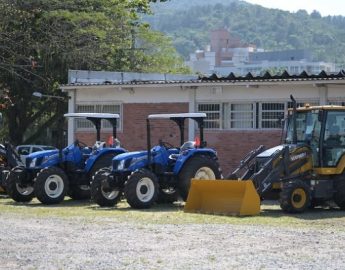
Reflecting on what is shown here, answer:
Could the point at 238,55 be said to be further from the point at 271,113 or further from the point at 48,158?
the point at 48,158

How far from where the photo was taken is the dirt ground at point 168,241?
9742mm

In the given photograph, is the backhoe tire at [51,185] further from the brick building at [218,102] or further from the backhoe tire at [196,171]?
the brick building at [218,102]

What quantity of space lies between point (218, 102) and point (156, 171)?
6674mm

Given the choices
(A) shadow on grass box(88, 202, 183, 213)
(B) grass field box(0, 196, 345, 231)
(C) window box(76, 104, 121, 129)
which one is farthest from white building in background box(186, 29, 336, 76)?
(B) grass field box(0, 196, 345, 231)

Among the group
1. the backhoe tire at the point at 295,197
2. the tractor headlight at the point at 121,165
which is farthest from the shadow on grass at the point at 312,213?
the tractor headlight at the point at 121,165

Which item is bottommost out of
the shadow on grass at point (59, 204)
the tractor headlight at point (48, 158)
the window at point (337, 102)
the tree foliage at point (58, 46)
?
the shadow on grass at point (59, 204)

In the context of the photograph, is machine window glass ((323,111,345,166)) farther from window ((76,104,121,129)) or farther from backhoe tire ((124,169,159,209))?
window ((76,104,121,129))

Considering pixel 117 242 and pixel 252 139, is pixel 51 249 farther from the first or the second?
pixel 252 139

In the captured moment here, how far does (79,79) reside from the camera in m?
28.2

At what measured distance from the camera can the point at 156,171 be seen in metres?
18.5

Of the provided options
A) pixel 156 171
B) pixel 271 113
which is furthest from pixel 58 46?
pixel 156 171

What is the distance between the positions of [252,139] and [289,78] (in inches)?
91.9

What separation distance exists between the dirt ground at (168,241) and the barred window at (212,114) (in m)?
8.23

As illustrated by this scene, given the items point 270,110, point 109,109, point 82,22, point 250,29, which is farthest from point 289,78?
point 250,29
